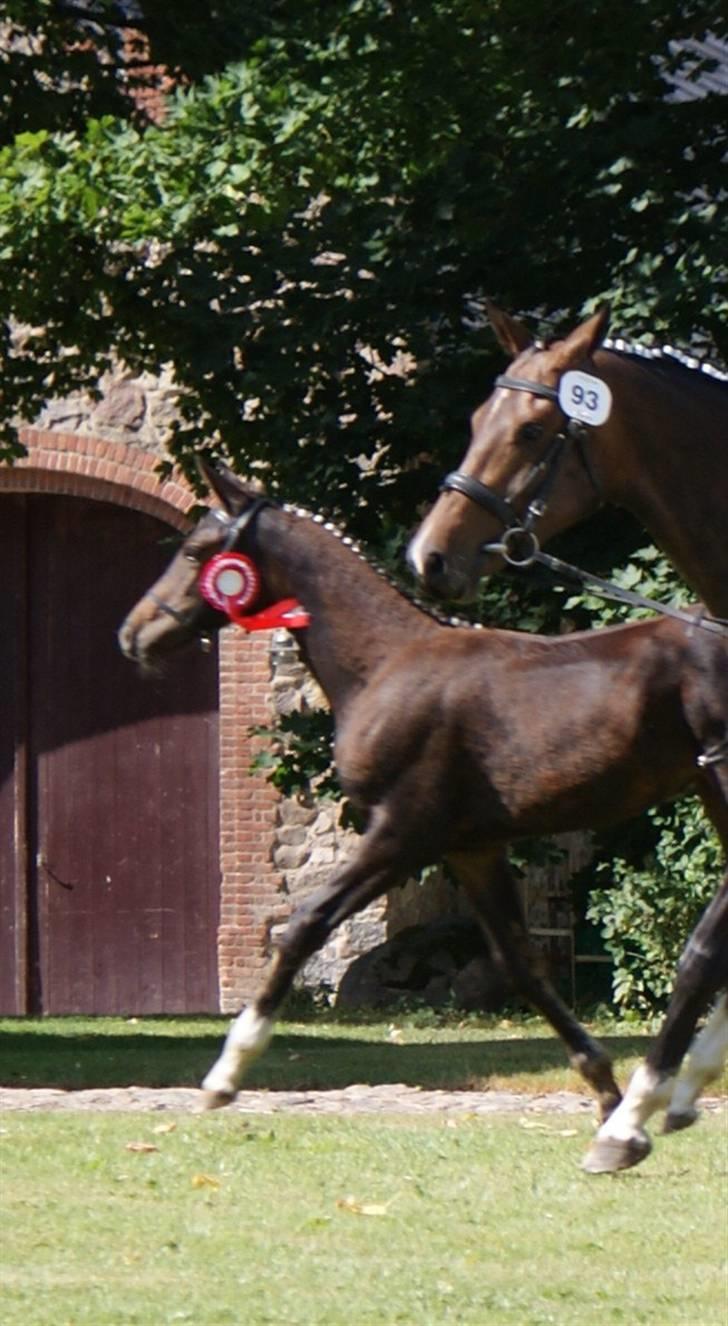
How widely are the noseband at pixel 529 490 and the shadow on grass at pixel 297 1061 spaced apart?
5.08 metres

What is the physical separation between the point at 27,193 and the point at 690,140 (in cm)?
382

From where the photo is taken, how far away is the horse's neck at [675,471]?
7.05 m

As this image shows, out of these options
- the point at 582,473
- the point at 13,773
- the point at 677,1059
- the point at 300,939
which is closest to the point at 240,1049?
the point at 300,939

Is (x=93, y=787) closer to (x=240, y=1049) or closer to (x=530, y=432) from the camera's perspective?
(x=240, y=1049)

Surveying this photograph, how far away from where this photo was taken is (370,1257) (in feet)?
22.5

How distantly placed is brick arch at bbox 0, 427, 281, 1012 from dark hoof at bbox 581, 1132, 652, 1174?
10798 mm

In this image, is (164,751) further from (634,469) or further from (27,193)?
(634,469)

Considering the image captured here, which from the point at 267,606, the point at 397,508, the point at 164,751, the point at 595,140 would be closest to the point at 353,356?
the point at 397,508

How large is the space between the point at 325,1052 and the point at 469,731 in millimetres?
6135

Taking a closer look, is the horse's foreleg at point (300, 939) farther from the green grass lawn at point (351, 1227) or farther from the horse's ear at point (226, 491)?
the horse's ear at point (226, 491)

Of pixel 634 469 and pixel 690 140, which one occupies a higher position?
pixel 690 140

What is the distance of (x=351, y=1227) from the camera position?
23.9 feet

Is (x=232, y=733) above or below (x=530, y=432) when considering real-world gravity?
below

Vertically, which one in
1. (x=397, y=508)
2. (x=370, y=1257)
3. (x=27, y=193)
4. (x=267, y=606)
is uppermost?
(x=27, y=193)
